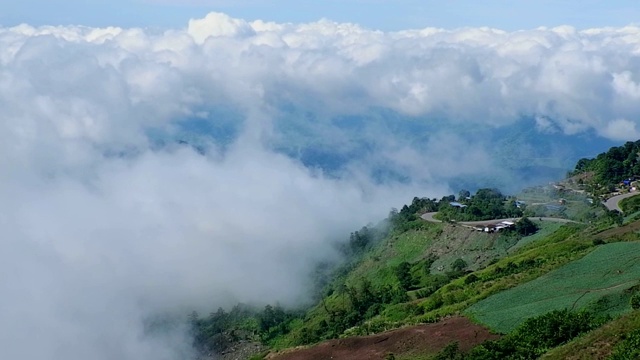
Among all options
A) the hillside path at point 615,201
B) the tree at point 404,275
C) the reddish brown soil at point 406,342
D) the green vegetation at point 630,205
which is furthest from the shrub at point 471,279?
the hillside path at point 615,201

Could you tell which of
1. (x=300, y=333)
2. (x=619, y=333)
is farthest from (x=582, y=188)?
(x=619, y=333)

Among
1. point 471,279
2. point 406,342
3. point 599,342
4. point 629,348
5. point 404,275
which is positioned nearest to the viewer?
point 629,348

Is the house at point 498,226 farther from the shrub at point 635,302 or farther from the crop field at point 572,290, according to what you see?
the shrub at point 635,302

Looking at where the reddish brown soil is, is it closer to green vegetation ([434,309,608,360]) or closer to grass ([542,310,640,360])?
green vegetation ([434,309,608,360])

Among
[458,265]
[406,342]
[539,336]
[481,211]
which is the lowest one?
[539,336]

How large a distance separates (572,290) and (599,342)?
752 inches

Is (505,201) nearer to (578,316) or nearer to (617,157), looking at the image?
(617,157)

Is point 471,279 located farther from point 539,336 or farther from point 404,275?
point 539,336

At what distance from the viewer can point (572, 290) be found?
2100 inches

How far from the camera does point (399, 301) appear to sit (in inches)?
3386

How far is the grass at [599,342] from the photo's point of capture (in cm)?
3434

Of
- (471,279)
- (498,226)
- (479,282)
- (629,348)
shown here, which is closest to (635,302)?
(629,348)

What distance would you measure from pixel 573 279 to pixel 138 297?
4288 inches

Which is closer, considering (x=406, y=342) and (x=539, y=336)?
(x=539, y=336)
